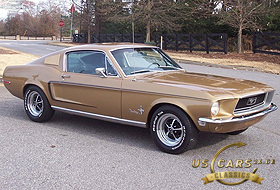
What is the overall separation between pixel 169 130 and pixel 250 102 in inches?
45.7

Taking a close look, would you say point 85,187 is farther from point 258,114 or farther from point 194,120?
point 258,114

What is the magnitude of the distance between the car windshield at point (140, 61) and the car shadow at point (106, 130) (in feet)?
3.42

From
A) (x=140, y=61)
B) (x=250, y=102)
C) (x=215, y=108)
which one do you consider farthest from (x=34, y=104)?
(x=250, y=102)

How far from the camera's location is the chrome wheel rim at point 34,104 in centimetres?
650

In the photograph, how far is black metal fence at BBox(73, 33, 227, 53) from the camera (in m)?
26.1

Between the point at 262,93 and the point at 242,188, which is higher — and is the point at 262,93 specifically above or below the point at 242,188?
above

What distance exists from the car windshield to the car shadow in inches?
41.0

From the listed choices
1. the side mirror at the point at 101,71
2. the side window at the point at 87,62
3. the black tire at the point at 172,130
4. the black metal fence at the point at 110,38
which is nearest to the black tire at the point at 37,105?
the side window at the point at 87,62

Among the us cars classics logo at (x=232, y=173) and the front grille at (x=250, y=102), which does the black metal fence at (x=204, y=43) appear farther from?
the us cars classics logo at (x=232, y=173)

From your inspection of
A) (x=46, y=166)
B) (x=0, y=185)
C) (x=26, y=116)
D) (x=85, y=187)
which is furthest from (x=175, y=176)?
(x=26, y=116)

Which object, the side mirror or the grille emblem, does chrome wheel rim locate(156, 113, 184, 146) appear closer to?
the grille emblem

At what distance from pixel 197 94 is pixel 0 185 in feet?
8.34

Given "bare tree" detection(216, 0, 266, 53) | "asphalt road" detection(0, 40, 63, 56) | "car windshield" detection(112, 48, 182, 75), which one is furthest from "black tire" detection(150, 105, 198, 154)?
"asphalt road" detection(0, 40, 63, 56)

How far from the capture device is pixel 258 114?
4.86 meters
